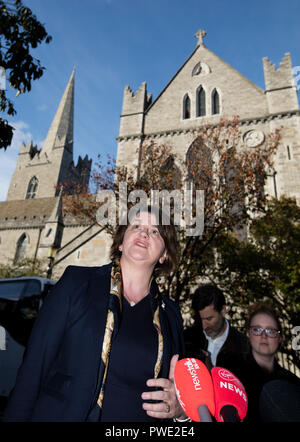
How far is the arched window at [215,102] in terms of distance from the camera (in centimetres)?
1830

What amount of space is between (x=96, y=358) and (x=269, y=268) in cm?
987

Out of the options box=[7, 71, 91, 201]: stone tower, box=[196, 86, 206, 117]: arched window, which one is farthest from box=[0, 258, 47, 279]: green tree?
box=[7, 71, 91, 201]: stone tower

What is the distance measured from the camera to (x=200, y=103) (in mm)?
19219

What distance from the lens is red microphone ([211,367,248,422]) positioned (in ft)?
4.47

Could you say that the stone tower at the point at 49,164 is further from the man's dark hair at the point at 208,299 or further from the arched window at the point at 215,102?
the man's dark hair at the point at 208,299

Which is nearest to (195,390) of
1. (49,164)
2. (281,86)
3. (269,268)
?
(269,268)

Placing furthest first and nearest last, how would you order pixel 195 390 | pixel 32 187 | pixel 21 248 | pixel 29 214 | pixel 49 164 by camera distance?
pixel 49 164
pixel 32 187
pixel 29 214
pixel 21 248
pixel 195 390

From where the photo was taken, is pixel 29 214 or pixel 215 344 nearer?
pixel 215 344

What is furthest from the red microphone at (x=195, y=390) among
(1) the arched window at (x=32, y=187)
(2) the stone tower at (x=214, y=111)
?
(1) the arched window at (x=32, y=187)

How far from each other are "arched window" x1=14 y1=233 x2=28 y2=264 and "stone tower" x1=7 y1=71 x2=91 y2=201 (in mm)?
15949

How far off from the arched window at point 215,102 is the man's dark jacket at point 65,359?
1901 centimetres

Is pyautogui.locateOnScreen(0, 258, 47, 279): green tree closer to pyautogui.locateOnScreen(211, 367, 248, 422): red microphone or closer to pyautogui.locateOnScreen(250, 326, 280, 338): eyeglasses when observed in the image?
pyautogui.locateOnScreen(250, 326, 280, 338): eyeglasses

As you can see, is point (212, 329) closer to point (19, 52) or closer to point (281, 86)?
point (19, 52)
